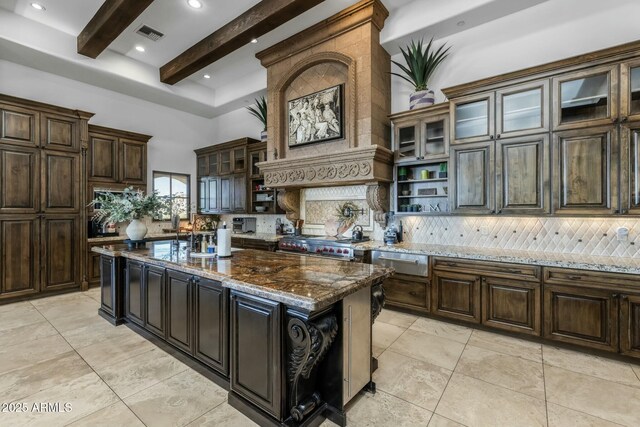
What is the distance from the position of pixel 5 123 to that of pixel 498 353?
7.24 meters

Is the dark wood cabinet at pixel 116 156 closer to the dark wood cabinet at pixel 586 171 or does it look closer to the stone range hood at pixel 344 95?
the stone range hood at pixel 344 95

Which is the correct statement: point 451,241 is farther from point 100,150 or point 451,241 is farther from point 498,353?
point 100,150

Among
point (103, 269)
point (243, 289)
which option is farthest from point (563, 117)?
point (103, 269)

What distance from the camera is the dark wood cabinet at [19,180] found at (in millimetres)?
4297

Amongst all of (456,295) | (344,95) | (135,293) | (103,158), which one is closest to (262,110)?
(344,95)

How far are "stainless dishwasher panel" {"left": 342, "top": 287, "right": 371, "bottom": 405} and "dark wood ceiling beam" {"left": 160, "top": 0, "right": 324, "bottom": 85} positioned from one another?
3.63 metres

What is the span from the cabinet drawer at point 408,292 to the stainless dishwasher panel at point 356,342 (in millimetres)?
1800

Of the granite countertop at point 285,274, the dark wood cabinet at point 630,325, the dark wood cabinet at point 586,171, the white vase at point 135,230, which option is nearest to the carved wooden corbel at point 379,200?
the granite countertop at point 285,274

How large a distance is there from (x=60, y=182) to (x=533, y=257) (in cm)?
697

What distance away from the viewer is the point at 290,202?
5492mm

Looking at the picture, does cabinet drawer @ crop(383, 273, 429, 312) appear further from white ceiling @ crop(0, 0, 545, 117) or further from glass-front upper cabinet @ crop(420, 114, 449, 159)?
white ceiling @ crop(0, 0, 545, 117)

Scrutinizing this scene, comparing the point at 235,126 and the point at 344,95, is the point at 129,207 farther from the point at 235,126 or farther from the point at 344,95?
the point at 235,126

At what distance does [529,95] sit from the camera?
325 centimetres

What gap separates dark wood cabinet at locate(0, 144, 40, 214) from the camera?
4.30 meters
